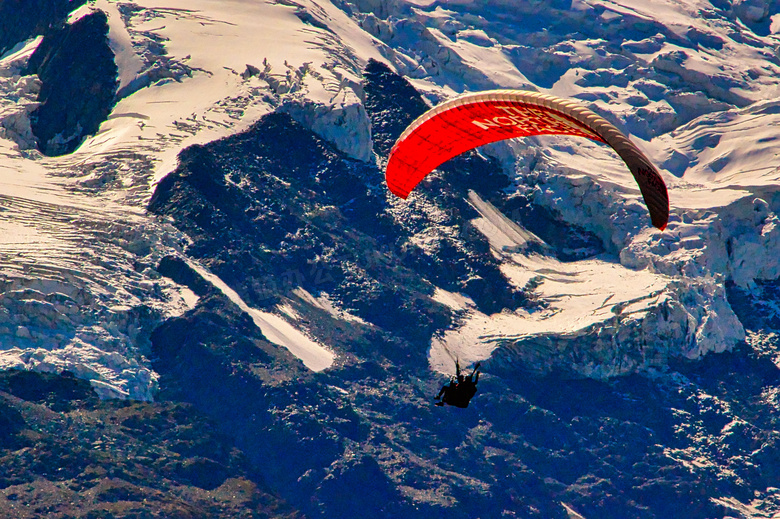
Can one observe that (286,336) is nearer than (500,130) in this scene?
No

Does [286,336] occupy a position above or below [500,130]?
below

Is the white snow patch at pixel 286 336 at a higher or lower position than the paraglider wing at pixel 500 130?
lower

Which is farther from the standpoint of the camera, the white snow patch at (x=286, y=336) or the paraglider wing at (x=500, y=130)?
the white snow patch at (x=286, y=336)

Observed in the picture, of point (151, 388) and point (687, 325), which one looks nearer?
point (151, 388)

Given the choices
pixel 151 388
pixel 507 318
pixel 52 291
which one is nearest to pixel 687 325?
pixel 507 318

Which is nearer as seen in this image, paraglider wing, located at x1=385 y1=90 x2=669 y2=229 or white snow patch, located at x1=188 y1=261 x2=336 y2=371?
paraglider wing, located at x1=385 y1=90 x2=669 y2=229

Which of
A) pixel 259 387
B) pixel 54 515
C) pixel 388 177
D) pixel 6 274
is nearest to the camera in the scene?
pixel 388 177

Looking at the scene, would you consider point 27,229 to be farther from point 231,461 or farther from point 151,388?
point 231,461

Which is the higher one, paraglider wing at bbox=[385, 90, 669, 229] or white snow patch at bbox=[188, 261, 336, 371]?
paraglider wing at bbox=[385, 90, 669, 229]
